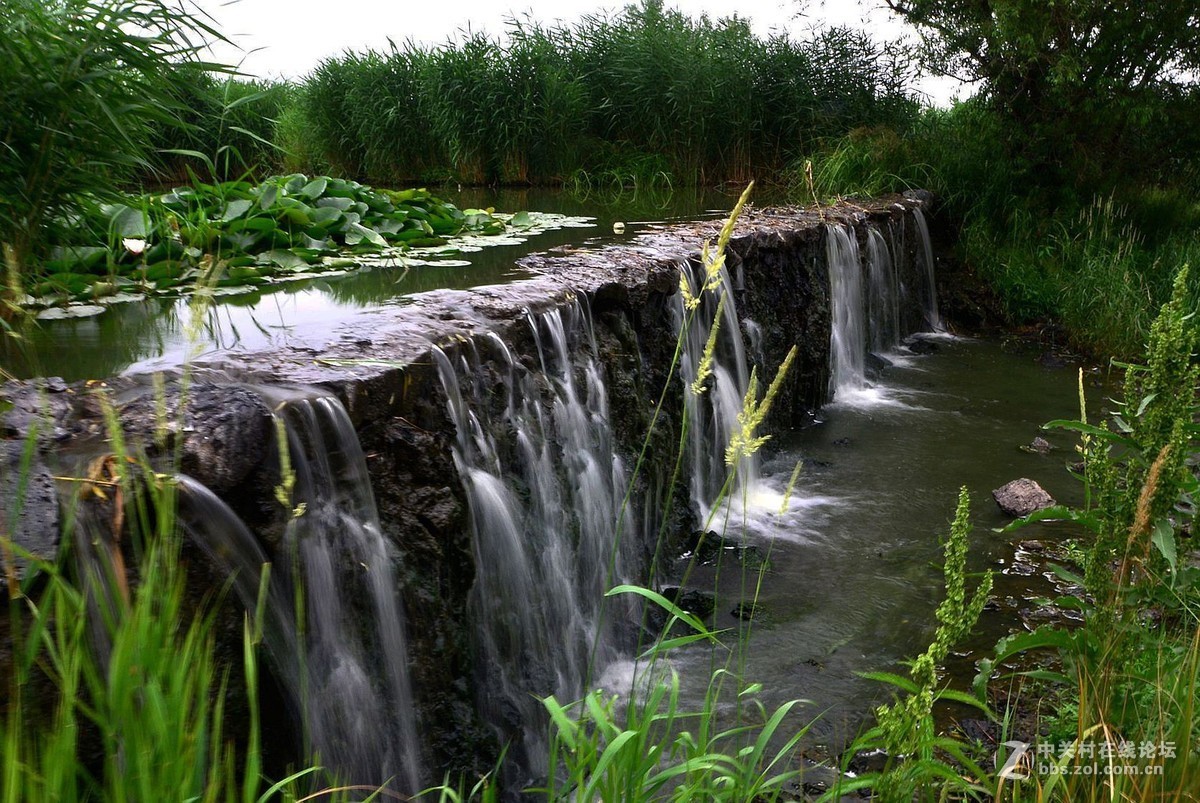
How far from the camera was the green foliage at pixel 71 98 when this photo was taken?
358 cm

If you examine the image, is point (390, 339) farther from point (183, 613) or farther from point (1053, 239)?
point (1053, 239)

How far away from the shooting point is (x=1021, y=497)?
17.8 ft

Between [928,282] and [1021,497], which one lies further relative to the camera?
[928,282]

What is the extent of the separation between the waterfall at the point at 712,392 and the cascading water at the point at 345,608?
2815 millimetres

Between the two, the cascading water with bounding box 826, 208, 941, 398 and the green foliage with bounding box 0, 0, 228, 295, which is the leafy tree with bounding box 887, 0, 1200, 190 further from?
the green foliage with bounding box 0, 0, 228, 295

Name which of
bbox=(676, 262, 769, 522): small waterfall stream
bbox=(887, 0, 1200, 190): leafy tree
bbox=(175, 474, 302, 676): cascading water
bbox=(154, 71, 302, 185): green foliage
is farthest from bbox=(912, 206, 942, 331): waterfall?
bbox=(175, 474, 302, 676): cascading water

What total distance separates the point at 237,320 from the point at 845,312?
223 inches

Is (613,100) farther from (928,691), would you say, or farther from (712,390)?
(928,691)

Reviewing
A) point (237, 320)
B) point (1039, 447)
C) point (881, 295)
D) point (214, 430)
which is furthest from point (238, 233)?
point (881, 295)

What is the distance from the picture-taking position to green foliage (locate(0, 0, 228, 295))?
3.58m

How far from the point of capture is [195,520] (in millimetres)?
2314

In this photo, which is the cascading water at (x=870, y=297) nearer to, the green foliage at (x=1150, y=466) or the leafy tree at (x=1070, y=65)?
the leafy tree at (x=1070, y=65)

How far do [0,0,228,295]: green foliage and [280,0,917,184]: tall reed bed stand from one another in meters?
8.36

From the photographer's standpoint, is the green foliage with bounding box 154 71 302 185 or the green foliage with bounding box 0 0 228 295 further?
the green foliage with bounding box 154 71 302 185
